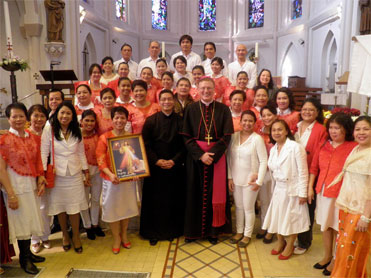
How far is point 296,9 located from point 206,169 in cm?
1478

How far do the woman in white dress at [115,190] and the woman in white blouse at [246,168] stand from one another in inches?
49.6

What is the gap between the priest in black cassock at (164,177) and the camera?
3.85 m

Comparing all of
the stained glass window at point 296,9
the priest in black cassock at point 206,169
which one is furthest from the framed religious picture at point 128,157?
the stained glass window at point 296,9

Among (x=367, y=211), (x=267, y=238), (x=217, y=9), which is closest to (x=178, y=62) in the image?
(x=267, y=238)

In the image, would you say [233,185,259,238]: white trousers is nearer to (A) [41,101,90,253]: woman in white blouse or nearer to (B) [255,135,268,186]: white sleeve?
(B) [255,135,268,186]: white sleeve

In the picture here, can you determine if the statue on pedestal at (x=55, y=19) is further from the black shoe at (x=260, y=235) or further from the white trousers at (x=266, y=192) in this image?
the black shoe at (x=260, y=235)

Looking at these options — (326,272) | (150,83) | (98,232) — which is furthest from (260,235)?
(150,83)

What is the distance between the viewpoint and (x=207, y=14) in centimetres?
1864

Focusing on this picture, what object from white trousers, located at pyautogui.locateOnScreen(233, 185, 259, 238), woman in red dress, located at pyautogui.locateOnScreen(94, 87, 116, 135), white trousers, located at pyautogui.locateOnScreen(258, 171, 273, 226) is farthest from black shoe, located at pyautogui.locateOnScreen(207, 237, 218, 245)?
woman in red dress, located at pyautogui.locateOnScreen(94, 87, 116, 135)

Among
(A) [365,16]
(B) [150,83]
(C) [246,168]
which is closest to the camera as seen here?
(C) [246,168]

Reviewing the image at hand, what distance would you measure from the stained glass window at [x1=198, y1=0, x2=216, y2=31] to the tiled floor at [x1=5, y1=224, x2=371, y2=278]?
16.8 metres

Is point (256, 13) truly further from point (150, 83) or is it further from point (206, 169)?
point (206, 169)

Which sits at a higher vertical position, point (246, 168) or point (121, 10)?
point (121, 10)

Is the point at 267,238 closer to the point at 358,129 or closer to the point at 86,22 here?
the point at 358,129
